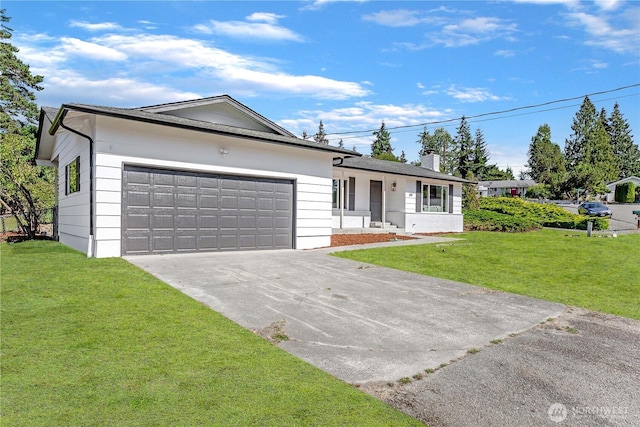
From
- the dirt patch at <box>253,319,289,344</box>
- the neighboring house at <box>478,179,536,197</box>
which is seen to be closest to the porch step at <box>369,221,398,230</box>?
the dirt patch at <box>253,319,289,344</box>

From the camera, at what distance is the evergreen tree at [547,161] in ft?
174

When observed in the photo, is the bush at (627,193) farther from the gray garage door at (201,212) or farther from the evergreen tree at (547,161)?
the gray garage door at (201,212)

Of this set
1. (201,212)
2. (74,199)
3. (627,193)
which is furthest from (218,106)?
(627,193)

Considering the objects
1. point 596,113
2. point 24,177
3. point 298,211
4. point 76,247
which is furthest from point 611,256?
point 596,113

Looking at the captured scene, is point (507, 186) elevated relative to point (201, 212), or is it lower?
elevated

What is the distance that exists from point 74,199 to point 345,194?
11.3 meters

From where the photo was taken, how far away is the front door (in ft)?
65.1

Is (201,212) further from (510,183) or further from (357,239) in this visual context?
(510,183)

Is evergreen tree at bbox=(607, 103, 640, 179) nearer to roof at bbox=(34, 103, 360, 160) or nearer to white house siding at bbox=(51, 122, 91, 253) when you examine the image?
roof at bbox=(34, 103, 360, 160)

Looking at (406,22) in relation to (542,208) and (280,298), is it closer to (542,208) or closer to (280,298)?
(280,298)

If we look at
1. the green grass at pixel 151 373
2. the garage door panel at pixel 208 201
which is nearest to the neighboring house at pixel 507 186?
the garage door panel at pixel 208 201

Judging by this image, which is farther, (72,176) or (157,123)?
(72,176)

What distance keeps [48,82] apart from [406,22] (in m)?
32.8

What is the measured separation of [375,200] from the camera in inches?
790
